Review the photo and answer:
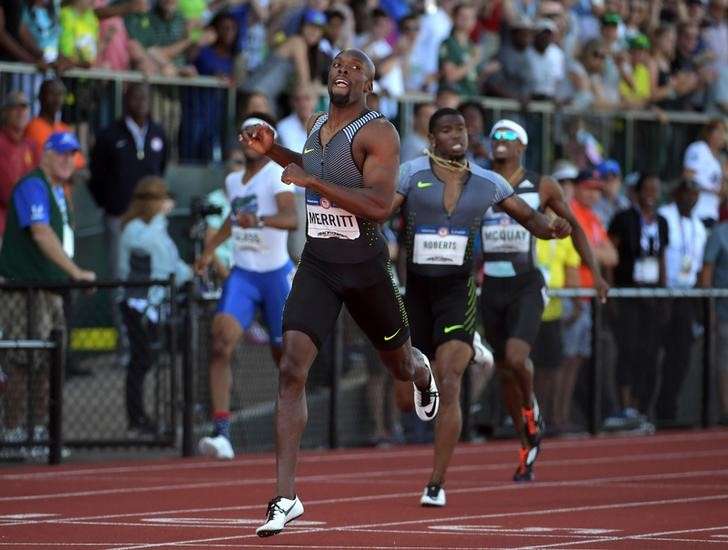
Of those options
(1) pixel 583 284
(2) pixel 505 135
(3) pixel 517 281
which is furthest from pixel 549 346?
(2) pixel 505 135

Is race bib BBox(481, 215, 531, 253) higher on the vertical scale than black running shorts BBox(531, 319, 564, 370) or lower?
higher

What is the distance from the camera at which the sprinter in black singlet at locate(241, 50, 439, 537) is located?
9617mm

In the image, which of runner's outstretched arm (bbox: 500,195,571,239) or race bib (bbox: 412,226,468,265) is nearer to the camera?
runner's outstretched arm (bbox: 500,195,571,239)

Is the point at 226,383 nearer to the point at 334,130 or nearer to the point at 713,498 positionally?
the point at 713,498

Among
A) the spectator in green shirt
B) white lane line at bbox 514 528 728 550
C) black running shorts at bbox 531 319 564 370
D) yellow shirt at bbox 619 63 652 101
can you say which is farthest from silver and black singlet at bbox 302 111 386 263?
yellow shirt at bbox 619 63 652 101

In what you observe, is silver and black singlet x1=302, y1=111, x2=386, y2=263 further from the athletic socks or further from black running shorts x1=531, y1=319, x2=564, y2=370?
black running shorts x1=531, y1=319, x2=564, y2=370

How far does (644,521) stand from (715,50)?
53.8 ft

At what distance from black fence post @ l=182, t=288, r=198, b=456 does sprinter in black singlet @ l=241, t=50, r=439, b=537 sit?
243 inches

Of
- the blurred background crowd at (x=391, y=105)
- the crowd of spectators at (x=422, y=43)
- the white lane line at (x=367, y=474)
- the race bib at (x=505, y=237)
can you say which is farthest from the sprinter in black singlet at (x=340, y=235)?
the crowd of spectators at (x=422, y=43)

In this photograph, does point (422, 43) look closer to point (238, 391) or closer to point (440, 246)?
point (238, 391)

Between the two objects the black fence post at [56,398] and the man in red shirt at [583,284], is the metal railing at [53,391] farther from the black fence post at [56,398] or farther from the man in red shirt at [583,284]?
the man in red shirt at [583,284]

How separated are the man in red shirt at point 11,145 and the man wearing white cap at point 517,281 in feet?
15.5

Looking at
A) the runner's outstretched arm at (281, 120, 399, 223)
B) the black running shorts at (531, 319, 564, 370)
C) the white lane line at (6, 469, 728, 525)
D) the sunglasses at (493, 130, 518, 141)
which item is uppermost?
the sunglasses at (493, 130, 518, 141)

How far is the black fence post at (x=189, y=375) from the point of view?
16.1m
